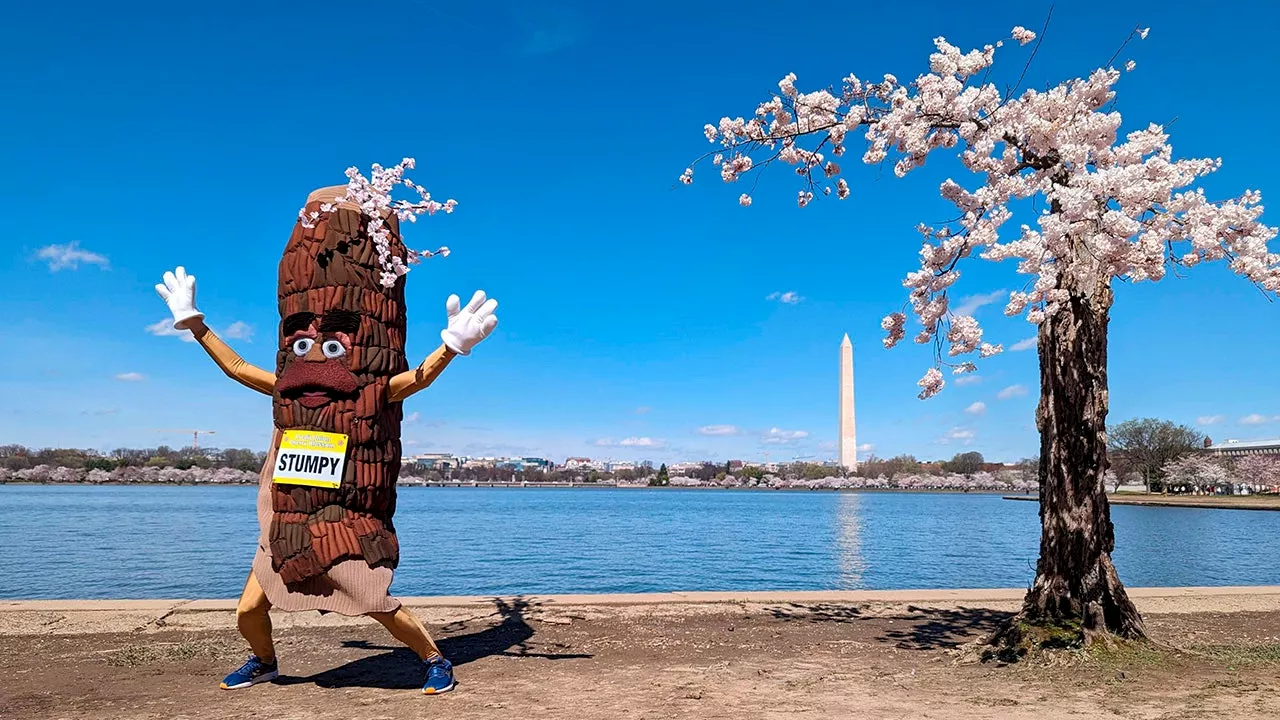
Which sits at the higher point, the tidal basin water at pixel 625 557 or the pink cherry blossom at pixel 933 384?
the pink cherry blossom at pixel 933 384

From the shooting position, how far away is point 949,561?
28.4 metres

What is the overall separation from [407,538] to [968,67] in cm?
3350

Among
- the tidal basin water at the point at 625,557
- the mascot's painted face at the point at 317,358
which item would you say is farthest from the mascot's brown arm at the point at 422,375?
the tidal basin water at the point at 625,557

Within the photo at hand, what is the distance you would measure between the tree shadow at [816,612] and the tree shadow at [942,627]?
65 cm

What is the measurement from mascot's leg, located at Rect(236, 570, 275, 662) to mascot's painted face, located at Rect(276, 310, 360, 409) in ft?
4.96

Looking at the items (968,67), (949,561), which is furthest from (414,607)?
(949,561)

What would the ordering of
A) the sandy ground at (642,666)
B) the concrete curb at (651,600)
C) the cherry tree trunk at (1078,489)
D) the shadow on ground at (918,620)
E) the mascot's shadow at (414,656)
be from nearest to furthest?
the sandy ground at (642,666), the mascot's shadow at (414,656), the cherry tree trunk at (1078,489), the shadow on ground at (918,620), the concrete curb at (651,600)

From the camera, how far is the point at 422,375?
24.0 ft

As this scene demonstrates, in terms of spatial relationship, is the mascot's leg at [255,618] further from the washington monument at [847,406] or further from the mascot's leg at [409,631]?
the washington monument at [847,406]

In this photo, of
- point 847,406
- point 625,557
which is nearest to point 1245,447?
point 847,406

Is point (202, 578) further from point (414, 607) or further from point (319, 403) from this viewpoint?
point (319, 403)

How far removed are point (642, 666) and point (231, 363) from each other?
444 cm

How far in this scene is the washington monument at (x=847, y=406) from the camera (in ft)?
291

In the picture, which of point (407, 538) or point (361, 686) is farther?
point (407, 538)
